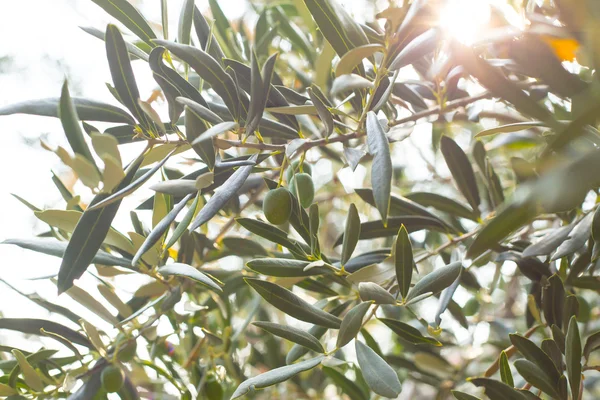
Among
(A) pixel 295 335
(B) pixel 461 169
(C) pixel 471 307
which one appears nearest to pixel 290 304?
(A) pixel 295 335

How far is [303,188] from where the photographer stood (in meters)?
0.60

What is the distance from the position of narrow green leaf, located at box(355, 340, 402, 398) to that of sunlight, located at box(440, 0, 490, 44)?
33 centimetres

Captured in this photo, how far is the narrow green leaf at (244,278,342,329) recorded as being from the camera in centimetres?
54

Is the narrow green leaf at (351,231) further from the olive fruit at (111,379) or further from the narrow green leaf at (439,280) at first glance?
the olive fruit at (111,379)

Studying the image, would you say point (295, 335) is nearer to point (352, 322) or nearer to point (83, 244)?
point (352, 322)

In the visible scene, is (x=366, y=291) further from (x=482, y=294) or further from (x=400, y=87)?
(x=482, y=294)

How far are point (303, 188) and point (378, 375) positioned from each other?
217 mm

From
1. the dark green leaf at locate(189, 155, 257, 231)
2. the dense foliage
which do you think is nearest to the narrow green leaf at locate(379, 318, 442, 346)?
the dense foliage

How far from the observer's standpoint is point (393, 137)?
2.03 feet

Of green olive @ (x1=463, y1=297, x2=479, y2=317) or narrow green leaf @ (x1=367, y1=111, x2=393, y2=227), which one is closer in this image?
narrow green leaf @ (x1=367, y1=111, x2=393, y2=227)

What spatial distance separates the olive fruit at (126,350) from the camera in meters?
0.71

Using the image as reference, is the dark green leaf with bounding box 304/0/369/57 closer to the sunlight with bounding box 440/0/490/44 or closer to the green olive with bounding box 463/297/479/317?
the sunlight with bounding box 440/0/490/44

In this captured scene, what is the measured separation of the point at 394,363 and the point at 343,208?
0.62 m

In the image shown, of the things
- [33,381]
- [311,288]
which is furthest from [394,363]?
[33,381]
